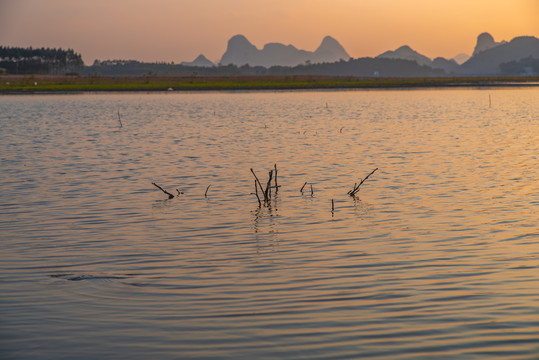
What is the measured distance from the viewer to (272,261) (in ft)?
42.4

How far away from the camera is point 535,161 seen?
93.3 ft

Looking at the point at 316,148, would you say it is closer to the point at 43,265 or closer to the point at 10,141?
the point at 10,141

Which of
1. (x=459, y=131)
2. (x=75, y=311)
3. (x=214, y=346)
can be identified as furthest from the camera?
(x=459, y=131)

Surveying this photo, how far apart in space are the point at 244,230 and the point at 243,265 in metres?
3.44

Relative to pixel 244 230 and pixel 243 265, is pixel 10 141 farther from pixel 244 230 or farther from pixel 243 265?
pixel 243 265

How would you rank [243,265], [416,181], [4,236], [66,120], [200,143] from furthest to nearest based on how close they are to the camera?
[66,120] < [200,143] < [416,181] < [4,236] < [243,265]

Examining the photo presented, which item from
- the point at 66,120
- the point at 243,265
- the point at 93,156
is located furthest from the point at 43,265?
the point at 66,120

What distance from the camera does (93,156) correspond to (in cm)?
3328

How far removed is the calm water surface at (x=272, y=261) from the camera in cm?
877

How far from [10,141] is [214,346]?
36.7 metres

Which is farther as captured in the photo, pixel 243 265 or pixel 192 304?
pixel 243 265

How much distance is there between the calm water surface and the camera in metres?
8.77

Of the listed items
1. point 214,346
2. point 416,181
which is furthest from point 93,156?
point 214,346

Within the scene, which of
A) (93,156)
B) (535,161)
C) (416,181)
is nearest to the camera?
(416,181)
